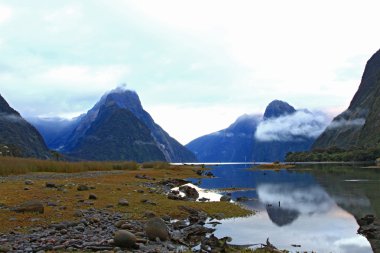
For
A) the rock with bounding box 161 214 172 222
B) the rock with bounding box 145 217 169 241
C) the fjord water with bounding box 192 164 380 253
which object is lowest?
the fjord water with bounding box 192 164 380 253

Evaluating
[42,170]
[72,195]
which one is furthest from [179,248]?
[42,170]

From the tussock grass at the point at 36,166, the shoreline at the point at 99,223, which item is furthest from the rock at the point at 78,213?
the tussock grass at the point at 36,166

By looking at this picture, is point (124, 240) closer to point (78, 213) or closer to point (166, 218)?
point (78, 213)

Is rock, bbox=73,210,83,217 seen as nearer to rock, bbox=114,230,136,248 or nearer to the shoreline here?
the shoreline

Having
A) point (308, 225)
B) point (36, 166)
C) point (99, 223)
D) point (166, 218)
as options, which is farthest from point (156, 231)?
point (36, 166)

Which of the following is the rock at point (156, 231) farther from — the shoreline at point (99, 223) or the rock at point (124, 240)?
the rock at point (124, 240)

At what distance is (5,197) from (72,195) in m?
7.43

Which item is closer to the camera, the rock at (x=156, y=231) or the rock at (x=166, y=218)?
the rock at (x=156, y=231)

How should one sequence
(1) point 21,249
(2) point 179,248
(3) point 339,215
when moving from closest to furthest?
1. (1) point 21,249
2. (2) point 179,248
3. (3) point 339,215

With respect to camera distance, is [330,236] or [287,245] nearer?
[287,245]

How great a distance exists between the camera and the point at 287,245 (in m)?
27.9

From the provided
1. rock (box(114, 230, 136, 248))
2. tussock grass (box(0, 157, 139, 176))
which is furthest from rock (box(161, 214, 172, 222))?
tussock grass (box(0, 157, 139, 176))

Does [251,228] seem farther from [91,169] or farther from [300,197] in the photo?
[91,169]

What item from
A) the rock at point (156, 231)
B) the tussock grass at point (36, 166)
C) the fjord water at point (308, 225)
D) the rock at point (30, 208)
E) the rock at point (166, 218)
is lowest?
the fjord water at point (308, 225)
